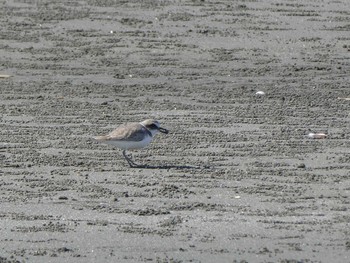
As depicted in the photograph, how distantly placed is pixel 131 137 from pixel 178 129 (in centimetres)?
156

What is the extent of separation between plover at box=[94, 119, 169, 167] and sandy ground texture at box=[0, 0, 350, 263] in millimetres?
199

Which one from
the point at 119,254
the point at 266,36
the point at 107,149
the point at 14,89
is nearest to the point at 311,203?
the point at 119,254

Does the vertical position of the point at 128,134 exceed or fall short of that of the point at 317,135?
it exceeds it

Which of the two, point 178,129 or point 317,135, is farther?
point 178,129

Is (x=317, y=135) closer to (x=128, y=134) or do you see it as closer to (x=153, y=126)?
(x=153, y=126)

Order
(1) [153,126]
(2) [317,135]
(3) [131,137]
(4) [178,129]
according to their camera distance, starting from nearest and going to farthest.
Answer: (3) [131,137], (1) [153,126], (2) [317,135], (4) [178,129]

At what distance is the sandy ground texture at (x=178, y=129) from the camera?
36.0ft

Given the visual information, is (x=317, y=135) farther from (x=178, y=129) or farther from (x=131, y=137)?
(x=131, y=137)

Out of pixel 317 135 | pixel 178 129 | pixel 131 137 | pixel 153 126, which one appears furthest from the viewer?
pixel 178 129

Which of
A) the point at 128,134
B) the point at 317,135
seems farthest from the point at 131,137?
the point at 317,135

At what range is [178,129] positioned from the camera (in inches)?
585

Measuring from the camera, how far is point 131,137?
1338 centimetres

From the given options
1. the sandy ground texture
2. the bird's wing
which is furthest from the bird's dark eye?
the sandy ground texture

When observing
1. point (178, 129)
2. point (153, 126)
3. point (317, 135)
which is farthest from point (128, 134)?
point (317, 135)
